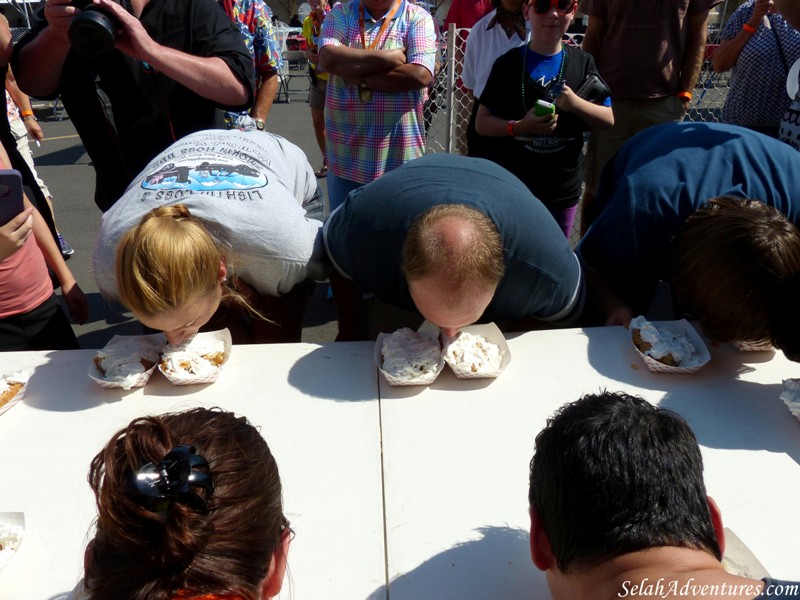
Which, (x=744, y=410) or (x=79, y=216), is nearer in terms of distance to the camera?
(x=744, y=410)

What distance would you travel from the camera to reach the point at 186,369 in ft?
4.65

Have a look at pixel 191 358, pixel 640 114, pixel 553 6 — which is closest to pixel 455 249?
pixel 191 358

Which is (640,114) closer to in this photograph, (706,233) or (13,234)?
(706,233)

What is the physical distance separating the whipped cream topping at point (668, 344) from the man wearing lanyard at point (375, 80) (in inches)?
57.9

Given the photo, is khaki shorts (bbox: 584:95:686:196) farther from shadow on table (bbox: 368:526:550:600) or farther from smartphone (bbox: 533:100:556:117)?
shadow on table (bbox: 368:526:550:600)

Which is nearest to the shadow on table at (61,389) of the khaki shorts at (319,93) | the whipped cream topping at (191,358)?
the whipped cream topping at (191,358)

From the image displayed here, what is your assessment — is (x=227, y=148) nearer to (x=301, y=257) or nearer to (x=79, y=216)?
(x=301, y=257)

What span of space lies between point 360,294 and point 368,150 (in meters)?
1.02

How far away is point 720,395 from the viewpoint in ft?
4.49

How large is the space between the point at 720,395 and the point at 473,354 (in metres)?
0.57

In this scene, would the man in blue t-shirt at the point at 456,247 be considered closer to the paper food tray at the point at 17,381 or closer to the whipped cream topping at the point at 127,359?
the whipped cream topping at the point at 127,359

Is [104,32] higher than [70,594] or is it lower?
higher

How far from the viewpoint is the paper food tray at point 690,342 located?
4.64ft

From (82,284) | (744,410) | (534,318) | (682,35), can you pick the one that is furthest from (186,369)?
(682,35)
